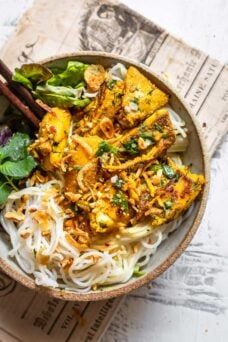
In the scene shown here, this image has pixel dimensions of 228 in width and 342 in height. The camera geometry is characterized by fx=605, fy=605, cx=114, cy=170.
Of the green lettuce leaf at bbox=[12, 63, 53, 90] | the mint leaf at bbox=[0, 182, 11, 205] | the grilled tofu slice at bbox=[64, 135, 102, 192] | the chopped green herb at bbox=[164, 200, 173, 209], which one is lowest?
the mint leaf at bbox=[0, 182, 11, 205]

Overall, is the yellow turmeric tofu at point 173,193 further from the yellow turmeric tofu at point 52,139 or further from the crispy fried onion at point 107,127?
the yellow turmeric tofu at point 52,139

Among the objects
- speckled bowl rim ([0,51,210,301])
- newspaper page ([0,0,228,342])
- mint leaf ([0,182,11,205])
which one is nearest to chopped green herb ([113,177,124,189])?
speckled bowl rim ([0,51,210,301])

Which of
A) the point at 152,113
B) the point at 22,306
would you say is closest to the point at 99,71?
the point at 152,113

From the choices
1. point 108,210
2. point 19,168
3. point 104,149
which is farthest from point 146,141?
point 19,168

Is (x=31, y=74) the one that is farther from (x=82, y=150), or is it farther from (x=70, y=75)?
(x=82, y=150)

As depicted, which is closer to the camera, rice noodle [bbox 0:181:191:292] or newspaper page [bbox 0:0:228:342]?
rice noodle [bbox 0:181:191:292]

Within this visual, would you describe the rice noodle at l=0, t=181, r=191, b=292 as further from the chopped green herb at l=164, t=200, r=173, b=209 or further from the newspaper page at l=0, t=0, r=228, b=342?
the newspaper page at l=0, t=0, r=228, b=342

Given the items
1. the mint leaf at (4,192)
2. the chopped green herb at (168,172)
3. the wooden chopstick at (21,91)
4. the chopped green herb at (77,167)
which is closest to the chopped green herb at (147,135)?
the chopped green herb at (168,172)
